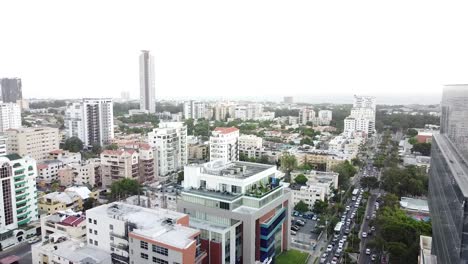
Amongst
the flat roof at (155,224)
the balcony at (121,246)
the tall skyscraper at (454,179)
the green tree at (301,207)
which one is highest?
the tall skyscraper at (454,179)

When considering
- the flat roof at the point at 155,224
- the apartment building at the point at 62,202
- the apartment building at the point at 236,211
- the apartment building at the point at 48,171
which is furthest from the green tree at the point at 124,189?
the flat roof at the point at 155,224

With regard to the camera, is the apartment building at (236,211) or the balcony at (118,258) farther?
the apartment building at (236,211)

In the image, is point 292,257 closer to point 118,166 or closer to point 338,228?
point 338,228

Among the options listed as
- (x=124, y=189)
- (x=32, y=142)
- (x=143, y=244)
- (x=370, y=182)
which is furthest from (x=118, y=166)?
(x=370, y=182)

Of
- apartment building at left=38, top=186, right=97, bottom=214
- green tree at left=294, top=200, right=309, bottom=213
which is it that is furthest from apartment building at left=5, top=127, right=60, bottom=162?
green tree at left=294, top=200, right=309, bottom=213

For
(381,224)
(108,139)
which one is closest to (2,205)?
(381,224)

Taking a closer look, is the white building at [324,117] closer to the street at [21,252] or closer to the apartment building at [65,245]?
the apartment building at [65,245]

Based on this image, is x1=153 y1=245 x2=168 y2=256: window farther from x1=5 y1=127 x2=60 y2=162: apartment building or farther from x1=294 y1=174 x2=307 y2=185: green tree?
x1=5 y1=127 x2=60 y2=162: apartment building
